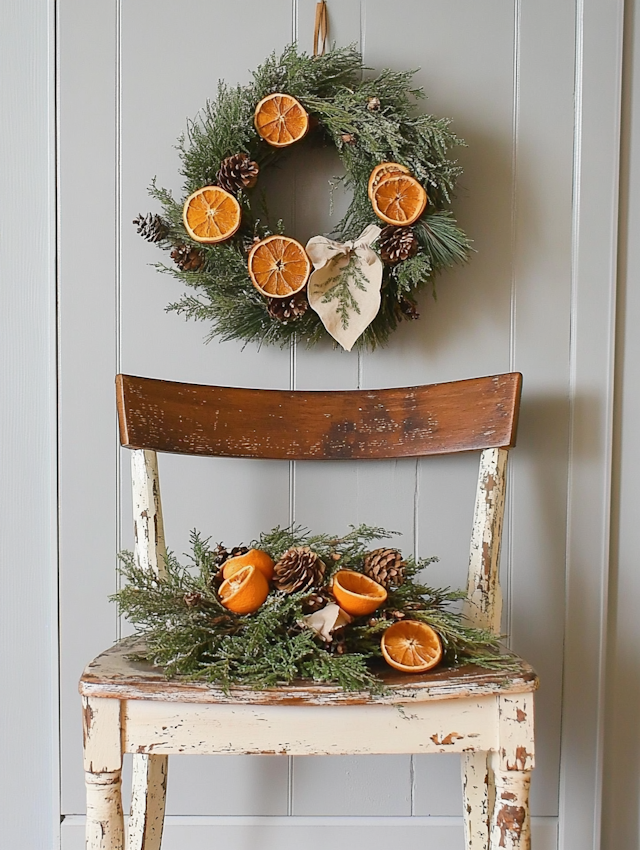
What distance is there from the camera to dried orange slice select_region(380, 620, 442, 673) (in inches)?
32.1

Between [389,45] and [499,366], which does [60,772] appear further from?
[389,45]

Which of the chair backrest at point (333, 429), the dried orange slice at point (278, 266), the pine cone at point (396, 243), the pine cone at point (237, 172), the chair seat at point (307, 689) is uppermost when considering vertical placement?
the pine cone at point (237, 172)

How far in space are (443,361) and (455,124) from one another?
1.23 ft

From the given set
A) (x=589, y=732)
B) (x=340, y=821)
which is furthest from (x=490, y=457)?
(x=340, y=821)

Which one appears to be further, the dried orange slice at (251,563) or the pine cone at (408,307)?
the pine cone at (408,307)

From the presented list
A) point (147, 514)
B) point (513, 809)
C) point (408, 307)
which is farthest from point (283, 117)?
point (513, 809)

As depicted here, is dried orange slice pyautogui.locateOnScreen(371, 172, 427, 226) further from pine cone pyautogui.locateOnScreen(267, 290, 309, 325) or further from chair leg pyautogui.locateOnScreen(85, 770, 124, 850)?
chair leg pyautogui.locateOnScreen(85, 770, 124, 850)

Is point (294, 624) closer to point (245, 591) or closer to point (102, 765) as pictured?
point (245, 591)

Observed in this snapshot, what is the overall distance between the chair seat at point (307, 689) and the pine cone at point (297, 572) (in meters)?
0.11

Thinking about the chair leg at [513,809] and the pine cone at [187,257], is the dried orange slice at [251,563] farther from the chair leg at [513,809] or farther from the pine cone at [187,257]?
the pine cone at [187,257]

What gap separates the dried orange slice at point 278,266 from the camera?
41.8 inches

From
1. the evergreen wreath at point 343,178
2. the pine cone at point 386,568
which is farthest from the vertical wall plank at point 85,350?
the pine cone at point 386,568

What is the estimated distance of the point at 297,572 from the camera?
0.86 metres

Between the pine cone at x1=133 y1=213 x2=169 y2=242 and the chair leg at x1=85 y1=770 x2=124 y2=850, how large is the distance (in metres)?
0.72
